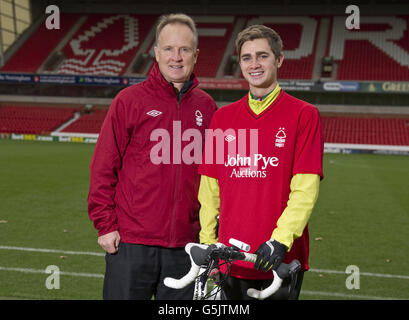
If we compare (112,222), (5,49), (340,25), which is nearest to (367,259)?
(112,222)

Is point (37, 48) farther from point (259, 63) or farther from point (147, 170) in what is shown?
point (259, 63)

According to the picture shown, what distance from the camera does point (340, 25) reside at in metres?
38.0

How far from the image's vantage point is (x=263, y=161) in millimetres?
2371

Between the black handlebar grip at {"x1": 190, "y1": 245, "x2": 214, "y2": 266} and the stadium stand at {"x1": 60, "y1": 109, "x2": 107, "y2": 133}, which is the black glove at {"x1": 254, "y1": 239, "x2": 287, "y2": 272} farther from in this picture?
the stadium stand at {"x1": 60, "y1": 109, "x2": 107, "y2": 133}

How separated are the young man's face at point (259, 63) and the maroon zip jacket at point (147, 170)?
2.07ft

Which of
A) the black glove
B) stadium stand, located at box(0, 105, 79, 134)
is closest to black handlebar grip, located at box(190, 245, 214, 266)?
the black glove

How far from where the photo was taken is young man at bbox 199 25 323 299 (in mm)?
2305

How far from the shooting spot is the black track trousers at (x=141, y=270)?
9.23 ft

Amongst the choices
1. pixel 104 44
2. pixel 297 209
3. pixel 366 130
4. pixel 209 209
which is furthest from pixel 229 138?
pixel 104 44

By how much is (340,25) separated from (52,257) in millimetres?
37247

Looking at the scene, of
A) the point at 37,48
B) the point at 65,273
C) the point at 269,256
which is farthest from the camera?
the point at 37,48

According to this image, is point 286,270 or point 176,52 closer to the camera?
point 286,270

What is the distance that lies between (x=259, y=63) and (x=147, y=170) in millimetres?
996

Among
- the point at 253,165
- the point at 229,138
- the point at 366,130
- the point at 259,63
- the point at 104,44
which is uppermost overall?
the point at 104,44
